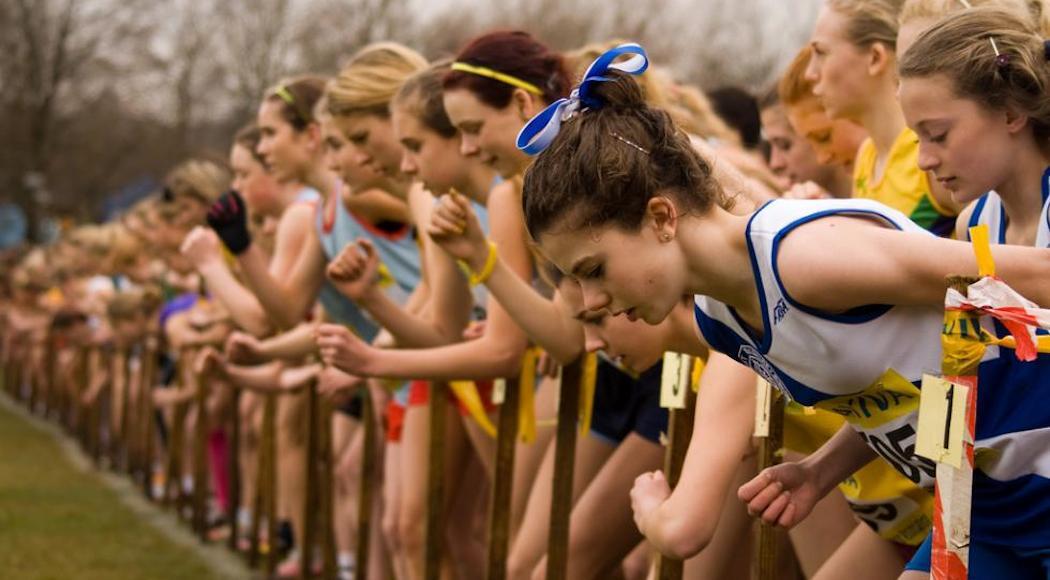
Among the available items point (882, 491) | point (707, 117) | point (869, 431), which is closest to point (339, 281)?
point (707, 117)

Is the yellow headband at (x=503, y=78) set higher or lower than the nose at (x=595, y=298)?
higher

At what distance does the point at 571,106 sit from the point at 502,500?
2090 millimetres

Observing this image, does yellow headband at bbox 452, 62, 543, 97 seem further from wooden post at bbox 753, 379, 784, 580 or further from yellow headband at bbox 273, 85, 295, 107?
yellow headband at bbox 273, 85, 295, 107

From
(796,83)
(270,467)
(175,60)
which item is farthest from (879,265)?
(175,60)

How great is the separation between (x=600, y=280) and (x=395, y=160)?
3.10 meters

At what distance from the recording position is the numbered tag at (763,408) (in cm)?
346

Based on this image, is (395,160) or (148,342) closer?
(395,160)

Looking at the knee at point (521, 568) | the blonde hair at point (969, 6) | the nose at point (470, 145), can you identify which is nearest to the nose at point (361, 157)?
the nose at point (470, 145)

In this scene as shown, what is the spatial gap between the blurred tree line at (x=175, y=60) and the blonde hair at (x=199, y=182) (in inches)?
798

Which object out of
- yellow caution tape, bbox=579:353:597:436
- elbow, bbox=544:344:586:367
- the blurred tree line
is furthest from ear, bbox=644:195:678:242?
the blurred tree line

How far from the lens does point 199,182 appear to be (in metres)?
9.50

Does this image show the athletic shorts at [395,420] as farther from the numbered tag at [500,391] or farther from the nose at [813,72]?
the nose at [813,72]

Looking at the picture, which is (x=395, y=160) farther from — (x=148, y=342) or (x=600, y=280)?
(x=148, y=342)

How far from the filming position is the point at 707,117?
18.4 feet
